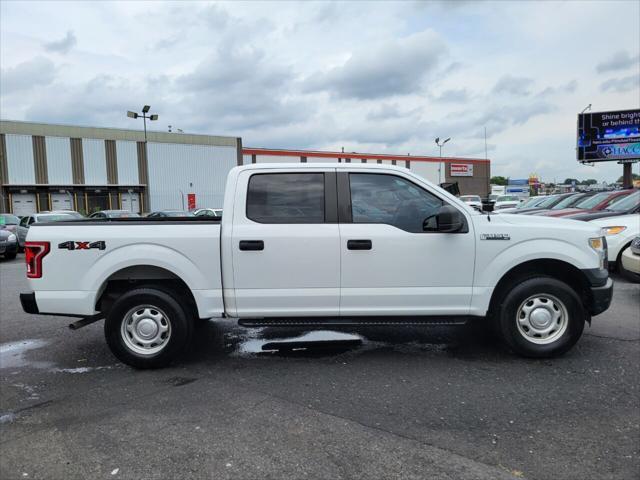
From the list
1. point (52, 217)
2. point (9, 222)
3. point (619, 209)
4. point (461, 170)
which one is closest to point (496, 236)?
point (619, 209)

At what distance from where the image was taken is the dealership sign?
7538 cm

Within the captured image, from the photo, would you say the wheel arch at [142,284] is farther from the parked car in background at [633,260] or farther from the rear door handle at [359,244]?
the parked car in background at [633,260]

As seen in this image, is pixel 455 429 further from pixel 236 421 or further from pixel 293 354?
pixel 293 354

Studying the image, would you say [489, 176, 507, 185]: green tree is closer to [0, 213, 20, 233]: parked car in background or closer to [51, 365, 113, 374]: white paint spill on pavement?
[0, 213, 20, 233]: parked car in background

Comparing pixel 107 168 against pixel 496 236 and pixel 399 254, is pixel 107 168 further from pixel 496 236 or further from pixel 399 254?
pixel 496 236

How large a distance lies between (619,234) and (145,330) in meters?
8.70

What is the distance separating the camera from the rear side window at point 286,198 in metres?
4.78

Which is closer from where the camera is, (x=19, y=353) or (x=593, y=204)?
(x=19, y=353)

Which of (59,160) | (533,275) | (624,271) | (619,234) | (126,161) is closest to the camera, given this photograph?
(533,275)

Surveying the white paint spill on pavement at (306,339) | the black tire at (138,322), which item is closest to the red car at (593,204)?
the white paint spill on pavement at (306,339)

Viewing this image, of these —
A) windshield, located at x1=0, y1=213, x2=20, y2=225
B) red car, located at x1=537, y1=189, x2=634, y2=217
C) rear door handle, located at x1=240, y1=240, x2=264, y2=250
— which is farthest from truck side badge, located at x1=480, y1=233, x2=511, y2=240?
windshield, located at x1=0, y1=213, x2=20, y2=225

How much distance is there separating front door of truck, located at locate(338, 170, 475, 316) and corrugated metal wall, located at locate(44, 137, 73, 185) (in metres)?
42.9

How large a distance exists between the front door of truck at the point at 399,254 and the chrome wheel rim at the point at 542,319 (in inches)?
23.4

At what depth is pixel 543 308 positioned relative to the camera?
4.80m
